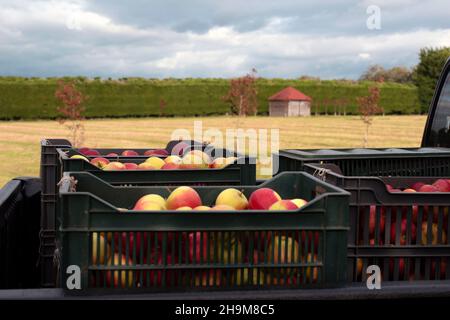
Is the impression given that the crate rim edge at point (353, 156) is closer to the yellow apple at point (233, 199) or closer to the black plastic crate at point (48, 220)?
the yellow apple at point (233, 199)

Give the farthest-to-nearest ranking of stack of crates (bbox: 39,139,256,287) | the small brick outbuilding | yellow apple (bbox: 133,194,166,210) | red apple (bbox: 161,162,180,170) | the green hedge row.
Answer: the small brick outbuilding, the green hedge row, red apple (bbox: 161,162,180,170), stack of crates (bbox: 39,139,256,287), yellow apple (bbox: 133,194,166,210)

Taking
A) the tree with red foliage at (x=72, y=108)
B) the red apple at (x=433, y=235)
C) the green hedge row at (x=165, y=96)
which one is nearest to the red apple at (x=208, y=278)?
the red apple at (x=433, y=235)

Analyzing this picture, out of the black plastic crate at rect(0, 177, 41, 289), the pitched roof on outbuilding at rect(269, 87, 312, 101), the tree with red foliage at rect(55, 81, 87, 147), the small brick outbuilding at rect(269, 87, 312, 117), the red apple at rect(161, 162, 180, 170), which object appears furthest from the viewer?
the small brick outbuilding at rect(269, 87, 312, 117)

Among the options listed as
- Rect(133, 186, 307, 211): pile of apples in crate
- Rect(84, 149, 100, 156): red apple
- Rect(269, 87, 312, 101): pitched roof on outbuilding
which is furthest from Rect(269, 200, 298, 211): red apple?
Rect(269, 87, 312, 101): pitched roof on outbuilding

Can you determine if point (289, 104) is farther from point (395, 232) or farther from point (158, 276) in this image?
point (158, 276)

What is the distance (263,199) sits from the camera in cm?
228

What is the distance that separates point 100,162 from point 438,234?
6.63 feet

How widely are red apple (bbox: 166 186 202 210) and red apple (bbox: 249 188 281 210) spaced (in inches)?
8.1

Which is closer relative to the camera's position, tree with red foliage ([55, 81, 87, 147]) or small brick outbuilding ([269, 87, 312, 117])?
tree with red foliage ([55, 81, 87, 147])

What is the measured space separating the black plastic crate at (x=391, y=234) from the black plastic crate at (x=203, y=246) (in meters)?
0.20

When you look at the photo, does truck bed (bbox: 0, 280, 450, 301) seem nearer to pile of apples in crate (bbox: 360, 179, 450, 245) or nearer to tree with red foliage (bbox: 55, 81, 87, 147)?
pile of apples in crate (bbox: 360, 179, 450, 245)

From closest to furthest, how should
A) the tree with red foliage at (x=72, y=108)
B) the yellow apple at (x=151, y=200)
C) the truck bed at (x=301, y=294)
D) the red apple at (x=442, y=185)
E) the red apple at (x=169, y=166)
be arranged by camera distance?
the truck bed at (x=301, y=294), the yellow apple at (x=151, y=200), the red apple at (x=442, y=185), the red apple at (x=169, y=166), the tree with red foliage at (x=72, y=108)

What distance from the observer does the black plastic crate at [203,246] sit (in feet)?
6.01

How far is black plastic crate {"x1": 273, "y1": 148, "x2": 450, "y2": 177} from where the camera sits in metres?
3.55
